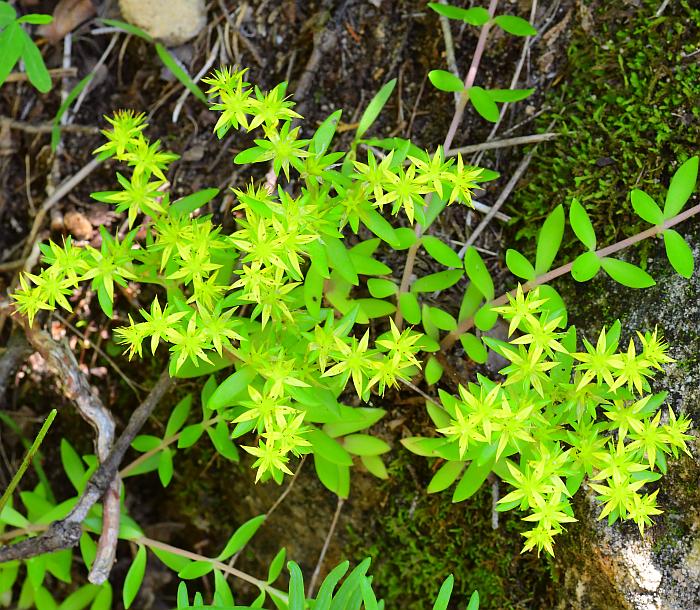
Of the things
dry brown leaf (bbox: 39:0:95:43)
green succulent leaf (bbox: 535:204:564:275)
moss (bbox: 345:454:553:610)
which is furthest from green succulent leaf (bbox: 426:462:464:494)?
dry brown leaf (bbox: 39:0:95:43)

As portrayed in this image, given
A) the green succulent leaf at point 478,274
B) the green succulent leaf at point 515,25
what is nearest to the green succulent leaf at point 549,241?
the green succulent leaf at point 478,274

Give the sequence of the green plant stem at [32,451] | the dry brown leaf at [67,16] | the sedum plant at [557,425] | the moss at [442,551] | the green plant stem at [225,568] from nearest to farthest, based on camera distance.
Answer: the sedum plant at [557,425] → the green plant stem at [32,451] → the green plant stem at [225,568] → the moss at [442,551] → the dry brown leaf at [67,16]

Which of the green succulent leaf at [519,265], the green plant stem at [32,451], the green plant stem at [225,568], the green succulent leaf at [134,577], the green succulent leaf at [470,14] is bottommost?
the green succulent leaf at [134,577]

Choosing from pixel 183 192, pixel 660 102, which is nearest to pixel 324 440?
pixel 183 192

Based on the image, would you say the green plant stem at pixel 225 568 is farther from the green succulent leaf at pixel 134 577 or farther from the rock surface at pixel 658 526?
the rock surface at pixel 658 526

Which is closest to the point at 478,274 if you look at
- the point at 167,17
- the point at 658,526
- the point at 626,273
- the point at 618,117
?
the point at 626,273

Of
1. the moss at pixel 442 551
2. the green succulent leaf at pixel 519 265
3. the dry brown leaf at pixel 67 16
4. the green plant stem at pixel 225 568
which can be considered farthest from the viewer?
the dry brown leaf at pixel 67 16

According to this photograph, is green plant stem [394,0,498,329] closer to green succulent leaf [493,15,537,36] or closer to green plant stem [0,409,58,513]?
green succulent leaf [493,15,537,36]

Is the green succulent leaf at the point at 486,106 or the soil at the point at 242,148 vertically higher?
the green succulent leaf at the point at 486,106

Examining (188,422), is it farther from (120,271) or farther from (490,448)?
(490,448)
